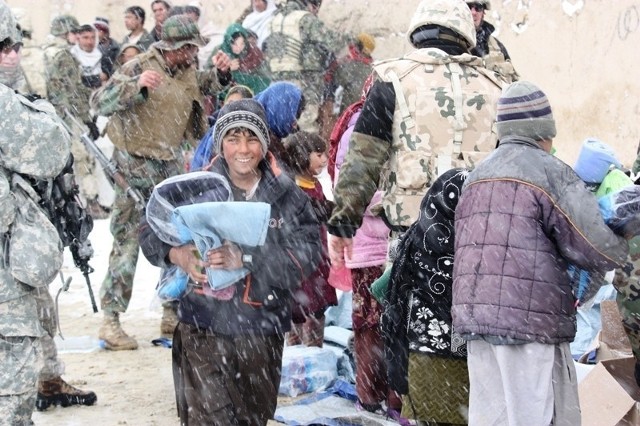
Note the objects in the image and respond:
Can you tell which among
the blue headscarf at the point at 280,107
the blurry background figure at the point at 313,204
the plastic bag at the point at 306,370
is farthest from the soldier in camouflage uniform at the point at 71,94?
the blue headscarf at the point at 280,107

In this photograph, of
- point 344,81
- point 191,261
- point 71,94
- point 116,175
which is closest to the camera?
point 191,261

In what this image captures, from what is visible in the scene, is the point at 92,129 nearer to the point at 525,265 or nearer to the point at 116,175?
the point at 116,175

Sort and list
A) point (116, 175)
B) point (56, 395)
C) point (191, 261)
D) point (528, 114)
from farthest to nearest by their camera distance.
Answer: point (116, 175) < point (56, 395) < point (191, 261) < point (528, 114)

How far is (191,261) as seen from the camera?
169 inches

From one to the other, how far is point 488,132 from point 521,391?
1539 millimetres

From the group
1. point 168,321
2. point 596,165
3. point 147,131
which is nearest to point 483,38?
point 147,131

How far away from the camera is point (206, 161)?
18.6ft

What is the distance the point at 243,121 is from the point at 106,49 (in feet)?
31.0

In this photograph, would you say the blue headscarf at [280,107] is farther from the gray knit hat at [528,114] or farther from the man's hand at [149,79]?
the gray knit hat at [528,114]

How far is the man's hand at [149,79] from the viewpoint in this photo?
23.4 feet

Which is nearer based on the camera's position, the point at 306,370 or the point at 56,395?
the point at 56,395

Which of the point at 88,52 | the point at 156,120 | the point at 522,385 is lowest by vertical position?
the point at 522,385

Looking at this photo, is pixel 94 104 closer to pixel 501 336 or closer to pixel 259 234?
pixel 259 234

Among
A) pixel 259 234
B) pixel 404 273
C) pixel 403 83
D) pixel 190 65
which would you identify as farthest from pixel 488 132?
pixel 190 65
